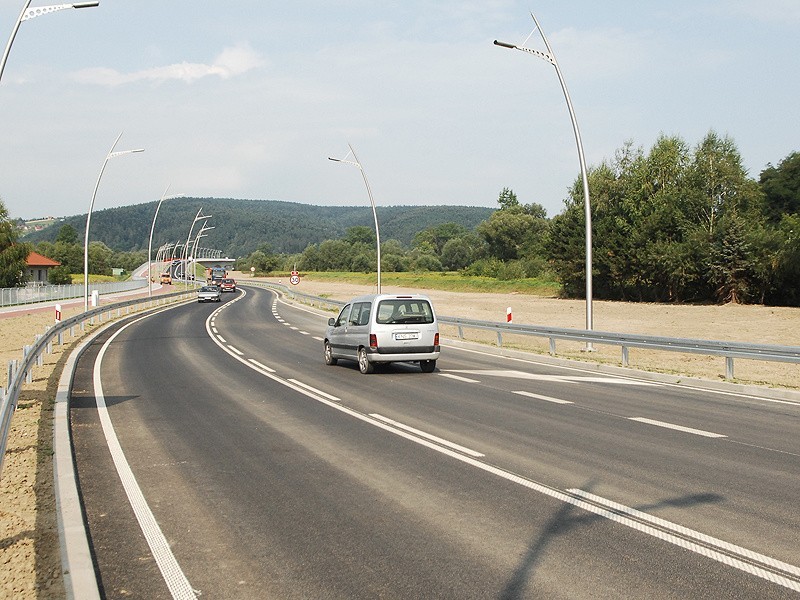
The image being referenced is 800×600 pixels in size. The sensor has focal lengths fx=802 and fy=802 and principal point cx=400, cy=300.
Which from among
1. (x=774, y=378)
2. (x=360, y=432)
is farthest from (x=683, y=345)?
(x=360, y=432)

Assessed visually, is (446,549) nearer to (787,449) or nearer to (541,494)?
(541,494)

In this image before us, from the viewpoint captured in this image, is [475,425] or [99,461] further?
[475,425]

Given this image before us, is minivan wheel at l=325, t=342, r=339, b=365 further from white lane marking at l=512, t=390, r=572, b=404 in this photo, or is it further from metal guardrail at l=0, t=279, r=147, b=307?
metal guardrail at l=0, t=279, r=147, b=307

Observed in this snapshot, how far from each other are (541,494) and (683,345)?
11668mm

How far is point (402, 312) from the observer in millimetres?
17859

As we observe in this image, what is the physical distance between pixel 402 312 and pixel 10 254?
69891mm

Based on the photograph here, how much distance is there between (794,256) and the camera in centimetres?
4853

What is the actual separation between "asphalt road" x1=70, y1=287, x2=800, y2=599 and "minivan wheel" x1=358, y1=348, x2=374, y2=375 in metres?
3.09

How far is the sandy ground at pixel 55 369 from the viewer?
5.40m

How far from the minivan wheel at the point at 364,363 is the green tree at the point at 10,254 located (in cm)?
6825

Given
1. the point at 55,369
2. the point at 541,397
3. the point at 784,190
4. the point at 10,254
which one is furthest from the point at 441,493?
the point at 784,190

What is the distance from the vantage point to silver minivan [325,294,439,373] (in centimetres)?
1761

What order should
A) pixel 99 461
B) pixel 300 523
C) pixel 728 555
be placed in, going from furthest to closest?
pixel 99 461 < pixel 300 523 < pixel 728 555

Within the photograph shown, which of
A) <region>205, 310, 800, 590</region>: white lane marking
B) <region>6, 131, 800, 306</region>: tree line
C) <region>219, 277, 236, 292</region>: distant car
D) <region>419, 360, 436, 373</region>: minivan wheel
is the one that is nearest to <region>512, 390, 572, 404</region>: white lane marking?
<region>205, 310, 800, 590</region>: white lane marking
